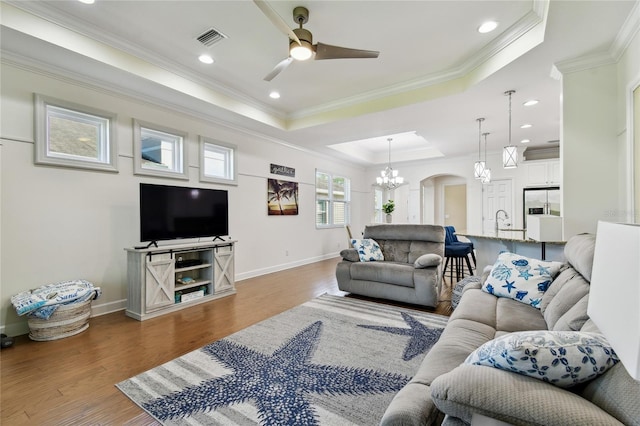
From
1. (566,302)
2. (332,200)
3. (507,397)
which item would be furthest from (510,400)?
(332,200)

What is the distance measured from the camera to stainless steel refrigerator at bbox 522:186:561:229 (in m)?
6.66

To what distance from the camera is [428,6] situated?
2584mm

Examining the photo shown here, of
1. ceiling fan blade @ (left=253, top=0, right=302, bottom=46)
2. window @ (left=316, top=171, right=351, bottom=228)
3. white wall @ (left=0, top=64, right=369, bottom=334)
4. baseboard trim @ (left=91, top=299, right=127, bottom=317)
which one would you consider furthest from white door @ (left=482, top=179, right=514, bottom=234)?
baseboard trim @ (left=91, top=299, right=127, bottom=317)

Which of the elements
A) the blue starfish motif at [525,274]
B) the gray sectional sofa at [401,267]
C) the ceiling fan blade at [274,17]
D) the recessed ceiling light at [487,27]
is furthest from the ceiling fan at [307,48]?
the gray sectional sofa at [401,267]

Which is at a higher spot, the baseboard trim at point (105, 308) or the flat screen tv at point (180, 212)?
the flat screen tv at point (180, 212)

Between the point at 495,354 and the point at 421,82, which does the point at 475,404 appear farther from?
the point at 421,82

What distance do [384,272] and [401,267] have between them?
23 centimetres

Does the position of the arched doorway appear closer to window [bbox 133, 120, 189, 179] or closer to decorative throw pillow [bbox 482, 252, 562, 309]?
decorative throw pillow [bbox 482, 252, 562, 309]

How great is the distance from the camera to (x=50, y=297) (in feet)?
8.91

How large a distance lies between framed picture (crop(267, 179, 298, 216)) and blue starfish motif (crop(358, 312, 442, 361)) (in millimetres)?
3485

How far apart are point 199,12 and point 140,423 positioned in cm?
329

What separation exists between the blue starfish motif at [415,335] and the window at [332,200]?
14.4 feet

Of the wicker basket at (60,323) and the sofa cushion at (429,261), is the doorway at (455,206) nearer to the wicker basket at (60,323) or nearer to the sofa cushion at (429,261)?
the sofa cushion at (429,261)

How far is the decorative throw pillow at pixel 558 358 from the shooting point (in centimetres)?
87
